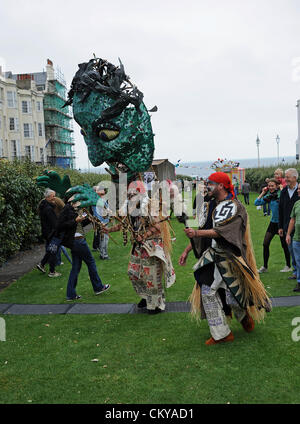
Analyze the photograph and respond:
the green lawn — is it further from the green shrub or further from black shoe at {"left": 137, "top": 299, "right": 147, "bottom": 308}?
the green shrub

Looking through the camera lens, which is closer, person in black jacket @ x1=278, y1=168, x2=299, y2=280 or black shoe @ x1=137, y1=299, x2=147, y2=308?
black shoe @ x1=137, y1=299, x2=147, y2=308

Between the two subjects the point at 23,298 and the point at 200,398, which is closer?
the point at 200,398

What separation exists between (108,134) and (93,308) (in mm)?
3175

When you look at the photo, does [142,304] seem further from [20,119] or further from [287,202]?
[20,119]

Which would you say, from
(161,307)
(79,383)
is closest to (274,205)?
(161,307)

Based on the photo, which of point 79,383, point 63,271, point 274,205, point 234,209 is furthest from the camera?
point 63,271

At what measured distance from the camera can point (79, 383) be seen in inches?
169

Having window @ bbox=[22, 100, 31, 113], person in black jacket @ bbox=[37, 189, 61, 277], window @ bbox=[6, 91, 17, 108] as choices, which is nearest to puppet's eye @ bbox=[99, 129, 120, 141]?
person in black jacket @ bbox=[37, 189, 61, 277]

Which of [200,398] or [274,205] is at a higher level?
[274,205]

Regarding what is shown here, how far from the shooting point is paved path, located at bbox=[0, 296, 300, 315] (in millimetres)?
6517

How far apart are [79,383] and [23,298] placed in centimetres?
373

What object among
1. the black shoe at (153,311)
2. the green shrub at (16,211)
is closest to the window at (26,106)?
the green shrub at (16,211)
